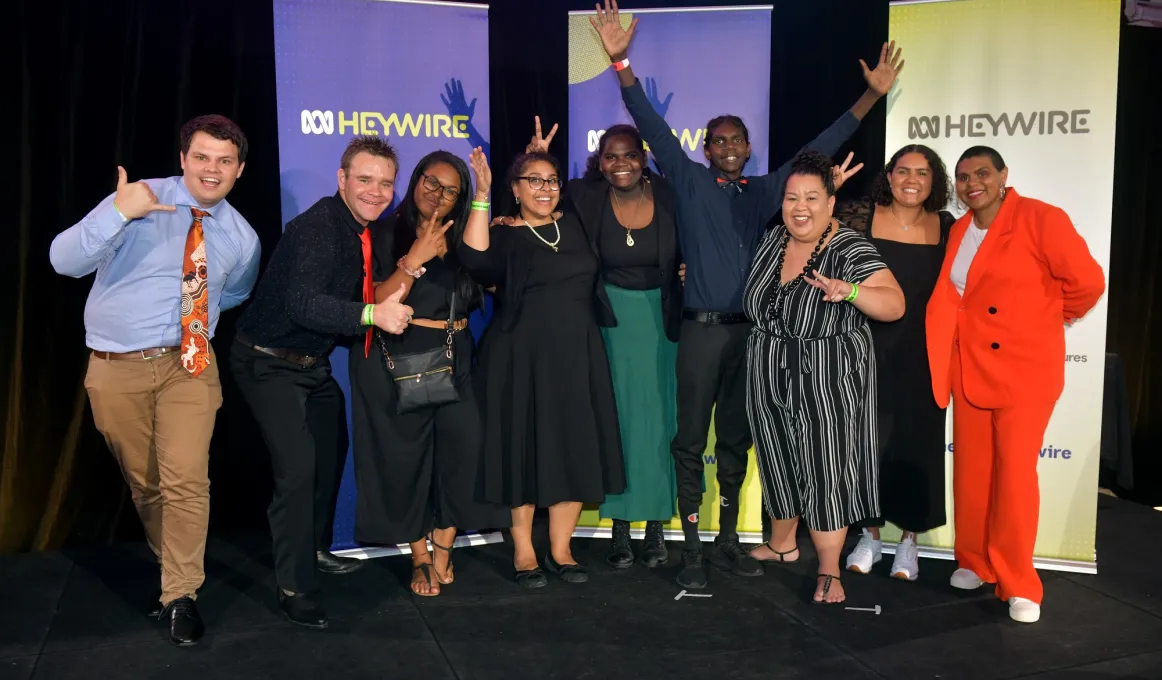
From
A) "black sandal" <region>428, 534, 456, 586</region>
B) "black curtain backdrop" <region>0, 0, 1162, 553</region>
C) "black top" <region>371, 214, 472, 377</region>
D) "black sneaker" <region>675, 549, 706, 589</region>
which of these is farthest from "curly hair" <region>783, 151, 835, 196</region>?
"black sandal" <region>428, 534, 456, 586</region>

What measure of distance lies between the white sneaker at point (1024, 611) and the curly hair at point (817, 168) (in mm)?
1648

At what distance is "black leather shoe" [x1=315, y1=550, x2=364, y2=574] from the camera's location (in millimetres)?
4051

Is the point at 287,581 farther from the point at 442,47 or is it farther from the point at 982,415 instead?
the point at 982,415

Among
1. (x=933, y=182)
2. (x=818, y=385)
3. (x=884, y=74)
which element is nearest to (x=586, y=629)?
(x=818, y=385)

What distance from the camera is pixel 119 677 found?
9.84ft

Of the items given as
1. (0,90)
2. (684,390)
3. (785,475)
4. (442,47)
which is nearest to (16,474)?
(0,90)

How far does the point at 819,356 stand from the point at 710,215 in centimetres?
77

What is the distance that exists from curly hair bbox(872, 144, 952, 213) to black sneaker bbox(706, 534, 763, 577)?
1.56 metres

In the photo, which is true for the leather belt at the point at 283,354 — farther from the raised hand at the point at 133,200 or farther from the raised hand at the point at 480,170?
the raised hand at the point at 480,170

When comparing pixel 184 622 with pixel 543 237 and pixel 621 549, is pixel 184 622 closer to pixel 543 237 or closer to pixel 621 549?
pixel 621 549

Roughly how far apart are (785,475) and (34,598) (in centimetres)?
302

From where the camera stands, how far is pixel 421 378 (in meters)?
3.43

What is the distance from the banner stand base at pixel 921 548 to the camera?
4.02m

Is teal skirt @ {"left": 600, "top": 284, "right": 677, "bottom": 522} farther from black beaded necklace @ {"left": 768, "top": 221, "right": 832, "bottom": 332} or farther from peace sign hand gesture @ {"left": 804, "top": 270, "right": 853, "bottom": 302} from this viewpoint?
peace sign hand gesture @ {"left": 804, "top": 270, "right": 853, "bottom": 302}
